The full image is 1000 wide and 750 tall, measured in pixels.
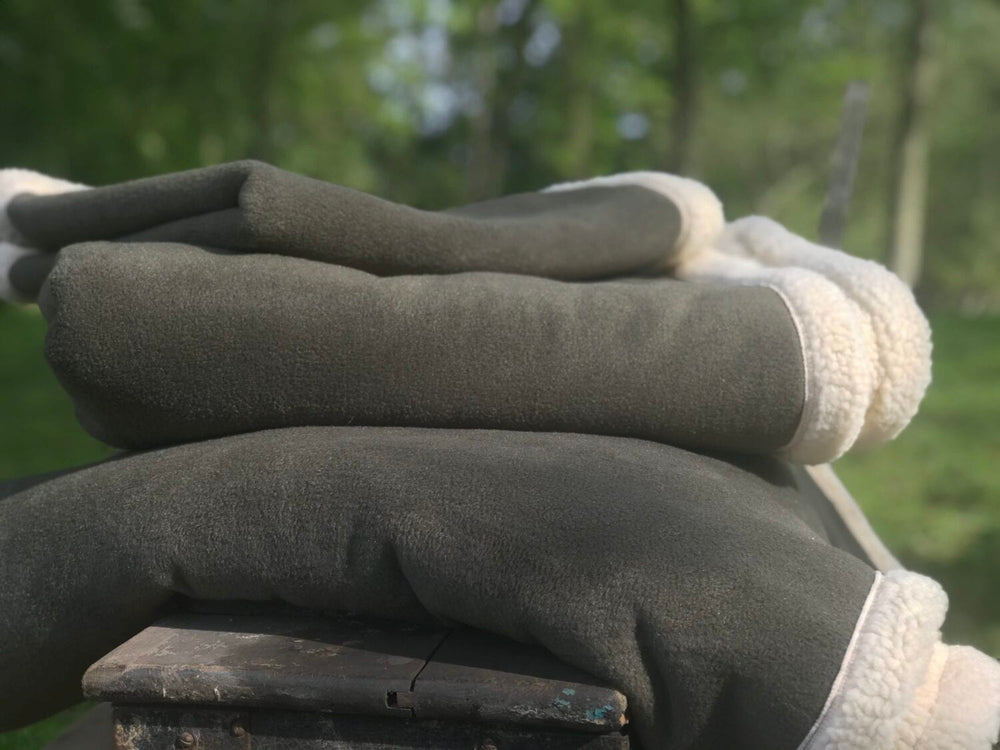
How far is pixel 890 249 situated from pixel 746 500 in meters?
6.99

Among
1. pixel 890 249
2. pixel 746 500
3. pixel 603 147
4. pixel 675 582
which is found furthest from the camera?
pixel 603 147

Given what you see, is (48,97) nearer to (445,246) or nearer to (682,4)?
(682,4)

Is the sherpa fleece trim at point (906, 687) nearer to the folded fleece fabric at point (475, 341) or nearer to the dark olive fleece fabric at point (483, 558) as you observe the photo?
the dark olive fleece fabric at point (483, 558)

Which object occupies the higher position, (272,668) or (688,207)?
(688,207)

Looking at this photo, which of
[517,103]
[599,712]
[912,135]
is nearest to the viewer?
[599,712]

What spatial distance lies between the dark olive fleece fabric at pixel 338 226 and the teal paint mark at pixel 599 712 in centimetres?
61

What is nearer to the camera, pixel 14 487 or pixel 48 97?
pixel 14 487

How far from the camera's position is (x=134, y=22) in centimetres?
794

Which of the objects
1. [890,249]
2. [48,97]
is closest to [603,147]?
[890,249]

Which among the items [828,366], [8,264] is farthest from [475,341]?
[8,264]

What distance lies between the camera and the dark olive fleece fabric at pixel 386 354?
111 cm

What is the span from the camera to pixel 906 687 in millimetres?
866

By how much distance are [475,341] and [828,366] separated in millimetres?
376

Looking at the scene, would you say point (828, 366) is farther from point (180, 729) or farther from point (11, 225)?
point (11, 225)
